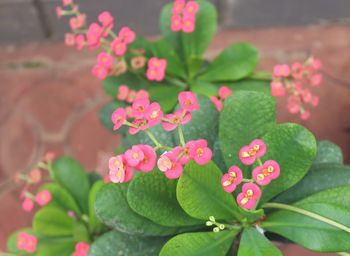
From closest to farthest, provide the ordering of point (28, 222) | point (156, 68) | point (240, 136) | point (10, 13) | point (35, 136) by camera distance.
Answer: point (240, 136), point (156, 68), point (28, 222), point (35, 136), point (10, 13)

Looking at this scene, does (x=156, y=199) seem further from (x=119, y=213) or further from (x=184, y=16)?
(x=184, y=16)

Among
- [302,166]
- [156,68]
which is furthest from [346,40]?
[302,166]

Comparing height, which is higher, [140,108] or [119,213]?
[140,108]

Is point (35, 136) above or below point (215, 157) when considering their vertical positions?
below

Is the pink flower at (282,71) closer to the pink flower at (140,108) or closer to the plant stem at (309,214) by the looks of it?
the plant stem at (309,214)

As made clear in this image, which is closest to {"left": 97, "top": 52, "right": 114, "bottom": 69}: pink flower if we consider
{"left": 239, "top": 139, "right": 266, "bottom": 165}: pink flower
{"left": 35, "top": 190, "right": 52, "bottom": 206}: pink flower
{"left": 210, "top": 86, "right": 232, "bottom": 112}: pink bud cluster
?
{"left": 210, "top": 86, "right": 232, "bottom": 112}: pink bud cluster

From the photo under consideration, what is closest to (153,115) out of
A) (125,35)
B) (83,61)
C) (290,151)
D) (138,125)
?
(138,125)

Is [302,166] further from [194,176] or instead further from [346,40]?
[346,40]
